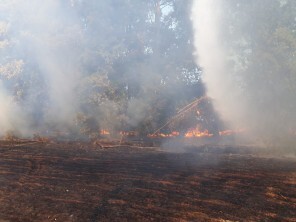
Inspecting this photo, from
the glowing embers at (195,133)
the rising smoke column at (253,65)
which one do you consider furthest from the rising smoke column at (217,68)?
the glowing embers at (195,133)

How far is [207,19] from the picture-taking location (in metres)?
18.5

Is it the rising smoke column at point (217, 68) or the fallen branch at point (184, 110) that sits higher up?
the rising smoke column at point (217, 68)

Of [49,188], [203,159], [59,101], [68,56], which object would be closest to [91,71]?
[68,56]

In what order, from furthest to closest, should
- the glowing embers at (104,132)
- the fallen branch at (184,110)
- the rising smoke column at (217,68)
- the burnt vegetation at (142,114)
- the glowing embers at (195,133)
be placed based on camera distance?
1. the glowing embers at (104,132)
2. the glowing embers at (195,133)
3. the fallen branch at (184,110)
4. the rising smoke column at (217,68)
5. the burnt vegetation at (142,114)

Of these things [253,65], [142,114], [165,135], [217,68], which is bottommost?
[165,135]

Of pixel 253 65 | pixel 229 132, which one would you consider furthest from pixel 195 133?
pixel 253 65

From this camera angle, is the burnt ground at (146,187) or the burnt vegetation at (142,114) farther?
the burnt vegetation at (142,114)

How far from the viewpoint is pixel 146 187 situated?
28.1 feet

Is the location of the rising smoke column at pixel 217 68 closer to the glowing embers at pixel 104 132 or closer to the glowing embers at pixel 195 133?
the glowing embers at pixel 195 133

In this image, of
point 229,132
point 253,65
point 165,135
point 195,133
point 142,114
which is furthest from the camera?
point 142,114

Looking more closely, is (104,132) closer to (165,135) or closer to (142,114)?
(142,114)

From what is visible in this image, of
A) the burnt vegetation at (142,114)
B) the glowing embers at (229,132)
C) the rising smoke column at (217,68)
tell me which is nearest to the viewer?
the burnt vegetation at (142,114)

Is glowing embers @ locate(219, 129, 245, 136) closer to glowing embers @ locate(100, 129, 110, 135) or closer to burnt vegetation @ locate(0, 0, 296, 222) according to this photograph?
burnt vegetation @ locate(0, 0, 296, 222)

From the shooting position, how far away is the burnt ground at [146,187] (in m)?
6.80
